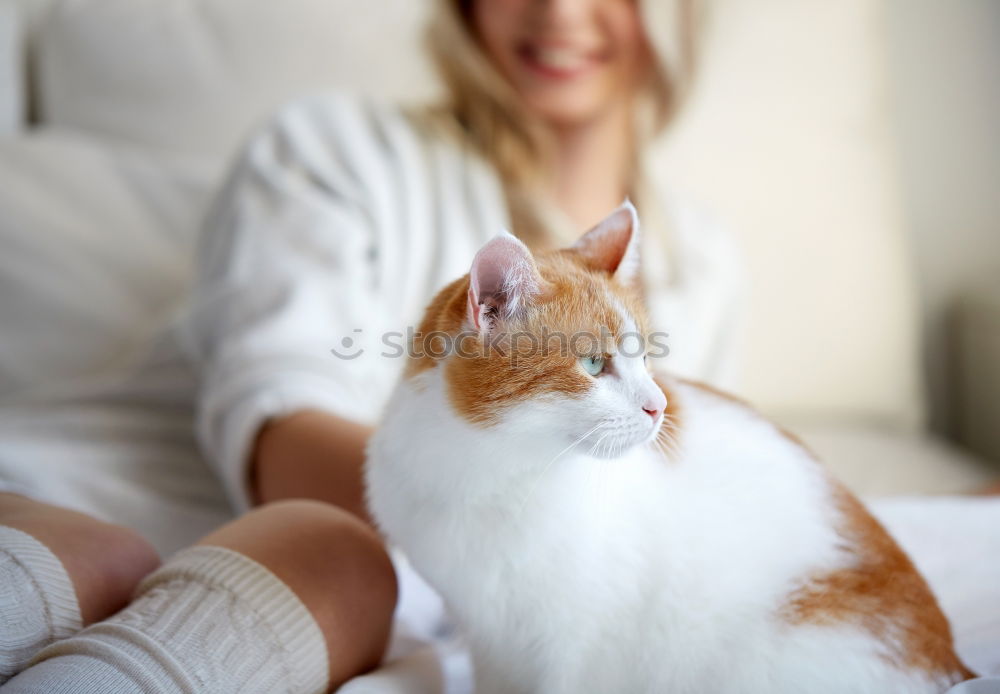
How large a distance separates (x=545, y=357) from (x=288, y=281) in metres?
→ 0.62

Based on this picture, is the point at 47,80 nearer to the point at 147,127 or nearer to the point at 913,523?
the point at 147,127

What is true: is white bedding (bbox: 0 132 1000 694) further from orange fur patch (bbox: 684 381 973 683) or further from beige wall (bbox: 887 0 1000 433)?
beige wall (bbox: 887 0 1000 433)

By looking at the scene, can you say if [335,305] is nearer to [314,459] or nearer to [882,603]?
[314,459]

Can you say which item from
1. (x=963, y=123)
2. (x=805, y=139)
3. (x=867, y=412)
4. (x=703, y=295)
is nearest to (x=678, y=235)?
(x=703, y=295)

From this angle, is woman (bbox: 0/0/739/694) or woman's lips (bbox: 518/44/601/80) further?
woman's lips (bbox: 518/44/601/80)

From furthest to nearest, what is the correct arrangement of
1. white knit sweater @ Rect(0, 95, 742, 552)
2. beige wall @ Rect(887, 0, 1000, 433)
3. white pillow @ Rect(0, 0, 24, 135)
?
1. beige wall @ Rect(887, 0, 1000, 433)
2. white pillow @ Rect(0, 0, 24, 135)
3. white knit sweater @ Rect(0, 95, 742, 552)

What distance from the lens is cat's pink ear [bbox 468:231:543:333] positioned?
20.1 inches

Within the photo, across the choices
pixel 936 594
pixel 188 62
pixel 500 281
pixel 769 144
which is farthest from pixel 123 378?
pixel 769 144

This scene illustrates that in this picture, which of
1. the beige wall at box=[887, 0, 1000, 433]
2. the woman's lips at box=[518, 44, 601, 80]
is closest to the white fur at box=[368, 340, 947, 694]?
the woman's lips at box=[518, 44, 601, 80]

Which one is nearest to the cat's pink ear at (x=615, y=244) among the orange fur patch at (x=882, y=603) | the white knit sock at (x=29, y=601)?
the orange fur patch at (x=882, y=603)

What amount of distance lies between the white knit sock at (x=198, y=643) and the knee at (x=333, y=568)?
0.01 m

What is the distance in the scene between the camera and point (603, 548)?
0.55 metres

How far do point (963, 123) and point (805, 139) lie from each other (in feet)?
1.58

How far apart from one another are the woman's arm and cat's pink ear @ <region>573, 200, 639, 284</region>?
1.14 feet
